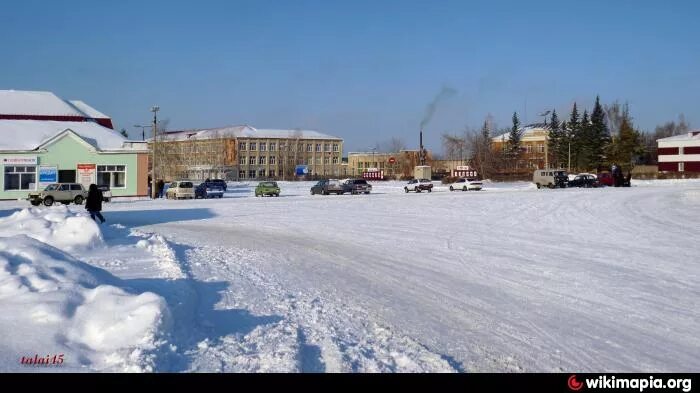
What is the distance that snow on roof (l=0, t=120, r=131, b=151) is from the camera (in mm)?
52156

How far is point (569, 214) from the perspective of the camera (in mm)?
30719

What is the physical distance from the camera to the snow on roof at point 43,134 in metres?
52.2

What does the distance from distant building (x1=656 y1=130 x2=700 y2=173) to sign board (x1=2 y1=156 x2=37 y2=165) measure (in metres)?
106

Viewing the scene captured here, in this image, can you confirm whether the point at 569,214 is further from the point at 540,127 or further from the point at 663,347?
the point at 540,127

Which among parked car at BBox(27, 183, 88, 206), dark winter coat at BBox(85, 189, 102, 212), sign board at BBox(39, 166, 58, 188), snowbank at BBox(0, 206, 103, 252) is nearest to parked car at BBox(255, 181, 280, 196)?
sign board at BBox(39, 166, 58, 188)

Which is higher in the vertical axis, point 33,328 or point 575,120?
point 575,120

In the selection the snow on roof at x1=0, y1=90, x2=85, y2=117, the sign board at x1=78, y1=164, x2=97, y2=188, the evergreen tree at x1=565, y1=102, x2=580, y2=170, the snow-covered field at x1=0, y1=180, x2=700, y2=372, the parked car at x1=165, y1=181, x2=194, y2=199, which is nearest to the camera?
the snow-covered field at x1=0, y1=180, x2=700, y2=372

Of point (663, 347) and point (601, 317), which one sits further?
point (601, 317)

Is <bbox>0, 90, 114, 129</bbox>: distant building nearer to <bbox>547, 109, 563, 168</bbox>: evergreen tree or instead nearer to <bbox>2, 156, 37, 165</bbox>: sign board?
<bbox>2, 156, 37, 165</bbox>: sign board

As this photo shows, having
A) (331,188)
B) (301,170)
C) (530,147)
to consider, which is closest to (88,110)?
(331,188)

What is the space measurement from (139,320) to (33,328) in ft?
3.88

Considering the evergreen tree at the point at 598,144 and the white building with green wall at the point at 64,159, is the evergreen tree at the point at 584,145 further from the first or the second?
the white building with green wall at the point at 64,159
